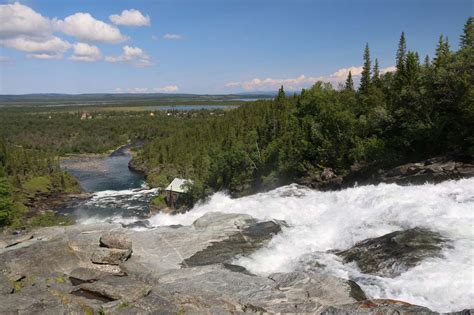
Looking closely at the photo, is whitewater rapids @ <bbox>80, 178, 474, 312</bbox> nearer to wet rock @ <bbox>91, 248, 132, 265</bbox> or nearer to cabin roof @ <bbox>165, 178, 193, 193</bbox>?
wet rock @ <bbox>91, 248, 132, 265</bbox>

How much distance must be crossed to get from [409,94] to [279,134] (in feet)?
133

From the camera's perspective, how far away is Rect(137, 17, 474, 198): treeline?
44906 millimetres

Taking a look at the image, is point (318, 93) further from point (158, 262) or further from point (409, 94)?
point (158, 262)

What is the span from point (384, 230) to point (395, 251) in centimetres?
426

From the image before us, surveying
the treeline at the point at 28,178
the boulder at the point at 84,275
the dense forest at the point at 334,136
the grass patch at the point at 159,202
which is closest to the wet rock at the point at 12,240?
the boulder at the point at 84,275

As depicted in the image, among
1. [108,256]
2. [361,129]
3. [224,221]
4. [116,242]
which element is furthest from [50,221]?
[361,129]

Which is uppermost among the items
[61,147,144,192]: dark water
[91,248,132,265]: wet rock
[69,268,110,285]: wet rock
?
[91,248,132,265]: wet rock

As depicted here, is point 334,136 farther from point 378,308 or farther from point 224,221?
point 378,308

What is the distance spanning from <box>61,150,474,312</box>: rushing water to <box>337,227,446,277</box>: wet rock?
0.61m

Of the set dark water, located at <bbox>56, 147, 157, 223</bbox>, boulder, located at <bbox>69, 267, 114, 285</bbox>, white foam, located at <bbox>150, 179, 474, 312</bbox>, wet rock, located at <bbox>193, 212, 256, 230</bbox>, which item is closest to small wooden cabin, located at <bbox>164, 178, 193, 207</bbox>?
dark water, located at <bbox>56, 147, 157, 223</bbox>

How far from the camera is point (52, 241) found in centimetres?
2852

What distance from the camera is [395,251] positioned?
23031 mm

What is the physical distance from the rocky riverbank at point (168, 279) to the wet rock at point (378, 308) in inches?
1.6

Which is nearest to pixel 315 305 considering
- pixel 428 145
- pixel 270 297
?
pixel 270 297
